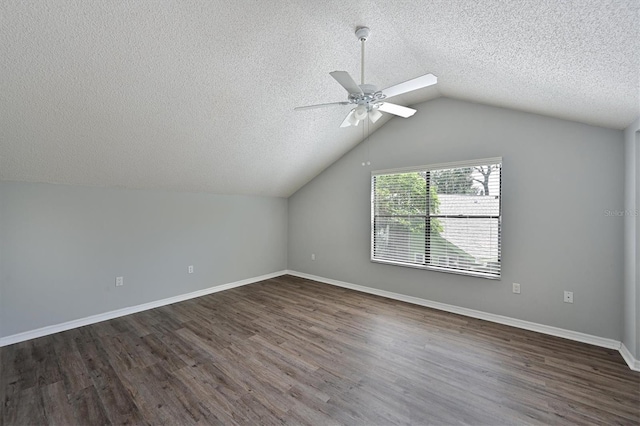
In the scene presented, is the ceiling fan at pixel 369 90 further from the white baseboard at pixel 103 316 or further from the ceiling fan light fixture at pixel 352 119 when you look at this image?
the white baseboard at pixel 103 316

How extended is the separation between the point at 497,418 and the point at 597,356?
1.62m

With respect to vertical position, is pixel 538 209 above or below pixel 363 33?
below

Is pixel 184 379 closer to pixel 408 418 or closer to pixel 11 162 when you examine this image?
pixel 408 418

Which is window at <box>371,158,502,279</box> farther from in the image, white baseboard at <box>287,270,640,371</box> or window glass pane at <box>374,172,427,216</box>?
white baseboard at <box>287,270,640,371</box>

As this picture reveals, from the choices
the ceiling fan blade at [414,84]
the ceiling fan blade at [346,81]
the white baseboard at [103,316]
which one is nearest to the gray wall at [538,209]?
the ceiling fan blade at [414,84]

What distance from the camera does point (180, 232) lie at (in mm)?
4035

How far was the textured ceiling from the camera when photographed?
1586 millimetres

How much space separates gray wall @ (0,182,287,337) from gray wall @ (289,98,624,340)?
2.87 m

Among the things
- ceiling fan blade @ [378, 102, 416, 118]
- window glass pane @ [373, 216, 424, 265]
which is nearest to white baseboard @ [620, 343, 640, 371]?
window glass pane @ [373, 216, 424, 265]

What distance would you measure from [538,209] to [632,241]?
77 cm

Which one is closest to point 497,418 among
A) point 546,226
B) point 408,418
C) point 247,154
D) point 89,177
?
point 408,418

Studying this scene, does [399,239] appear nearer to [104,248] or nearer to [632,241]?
[632,241]

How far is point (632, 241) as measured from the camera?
93.0 inches

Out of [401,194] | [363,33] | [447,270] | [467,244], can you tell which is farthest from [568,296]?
[363,33]
